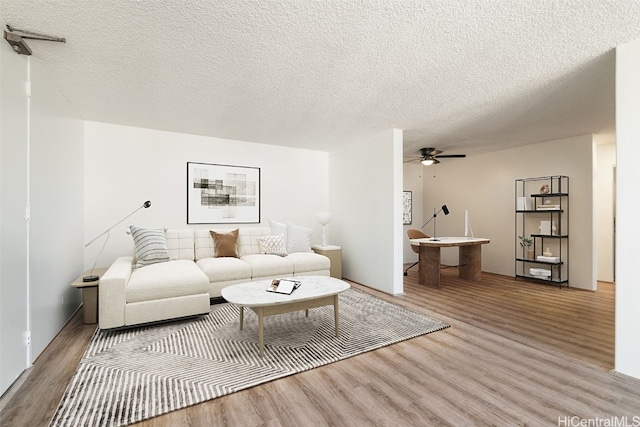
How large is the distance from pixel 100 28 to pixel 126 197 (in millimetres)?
2764

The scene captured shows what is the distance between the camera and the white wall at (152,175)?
4.02 m

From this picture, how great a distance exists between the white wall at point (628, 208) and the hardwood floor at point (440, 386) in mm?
226

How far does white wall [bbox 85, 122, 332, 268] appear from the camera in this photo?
13.2 ft

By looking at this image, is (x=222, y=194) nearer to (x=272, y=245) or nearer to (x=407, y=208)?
(x=272, y=245)

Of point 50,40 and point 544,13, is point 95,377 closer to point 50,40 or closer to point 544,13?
point 50,40

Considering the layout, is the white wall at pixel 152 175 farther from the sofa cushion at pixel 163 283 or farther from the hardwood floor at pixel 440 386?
the hardwood floor at pixel 440 386

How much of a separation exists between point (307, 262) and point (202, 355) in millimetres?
2223

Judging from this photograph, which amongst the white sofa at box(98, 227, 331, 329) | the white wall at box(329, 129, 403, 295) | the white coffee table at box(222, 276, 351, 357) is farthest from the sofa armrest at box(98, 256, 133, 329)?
the white wall at box(329, 129, 403, 295)

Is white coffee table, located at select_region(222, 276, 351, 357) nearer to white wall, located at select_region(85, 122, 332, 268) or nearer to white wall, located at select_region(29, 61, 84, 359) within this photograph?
white wall, located at select_region(29, 61, 84, 359)

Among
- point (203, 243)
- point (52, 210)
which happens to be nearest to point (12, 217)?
point (52, 210)

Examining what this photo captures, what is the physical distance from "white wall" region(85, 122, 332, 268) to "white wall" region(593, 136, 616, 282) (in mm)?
5444

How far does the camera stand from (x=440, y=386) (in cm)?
197

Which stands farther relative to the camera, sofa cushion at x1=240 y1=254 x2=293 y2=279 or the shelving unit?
the shelving unit

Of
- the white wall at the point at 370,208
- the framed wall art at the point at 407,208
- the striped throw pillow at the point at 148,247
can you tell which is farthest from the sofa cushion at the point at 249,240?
the framed wall art at the point at 407,208
